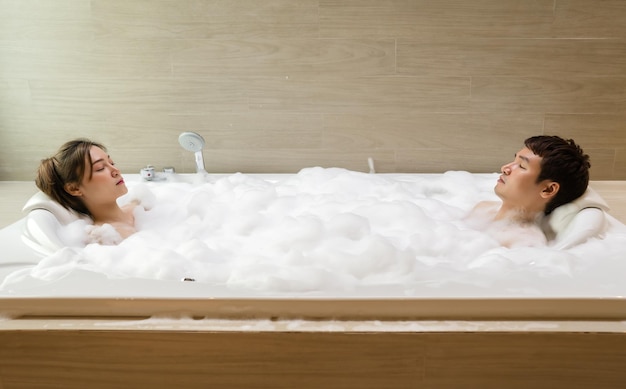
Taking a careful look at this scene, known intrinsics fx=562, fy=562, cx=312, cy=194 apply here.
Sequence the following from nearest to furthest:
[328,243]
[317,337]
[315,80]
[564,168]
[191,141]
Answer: [317,337], [328,243], [564,168], [191,141], [315,80]

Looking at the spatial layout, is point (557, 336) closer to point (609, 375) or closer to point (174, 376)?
point (609, 375)

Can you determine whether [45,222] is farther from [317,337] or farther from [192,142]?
[317,337]

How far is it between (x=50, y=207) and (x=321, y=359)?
0.96 m

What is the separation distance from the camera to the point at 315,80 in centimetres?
221

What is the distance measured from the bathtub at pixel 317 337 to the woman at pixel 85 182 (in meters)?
0.51

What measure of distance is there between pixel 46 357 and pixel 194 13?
1.40 metres

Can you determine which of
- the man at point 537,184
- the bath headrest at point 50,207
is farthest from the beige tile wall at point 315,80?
the bath headrest at point 50,207

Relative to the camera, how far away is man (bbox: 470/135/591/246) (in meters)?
1.63

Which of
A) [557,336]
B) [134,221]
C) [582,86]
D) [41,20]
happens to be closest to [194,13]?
[41,20]

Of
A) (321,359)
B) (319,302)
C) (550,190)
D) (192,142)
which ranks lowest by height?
(321,359)

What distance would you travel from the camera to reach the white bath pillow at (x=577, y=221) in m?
1.51

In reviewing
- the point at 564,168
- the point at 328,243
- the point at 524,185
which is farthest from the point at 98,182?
the point at 564,168

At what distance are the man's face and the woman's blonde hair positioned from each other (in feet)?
4.15

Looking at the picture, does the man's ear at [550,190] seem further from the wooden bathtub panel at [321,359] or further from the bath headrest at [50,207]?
the bath headrest at [50,207]
